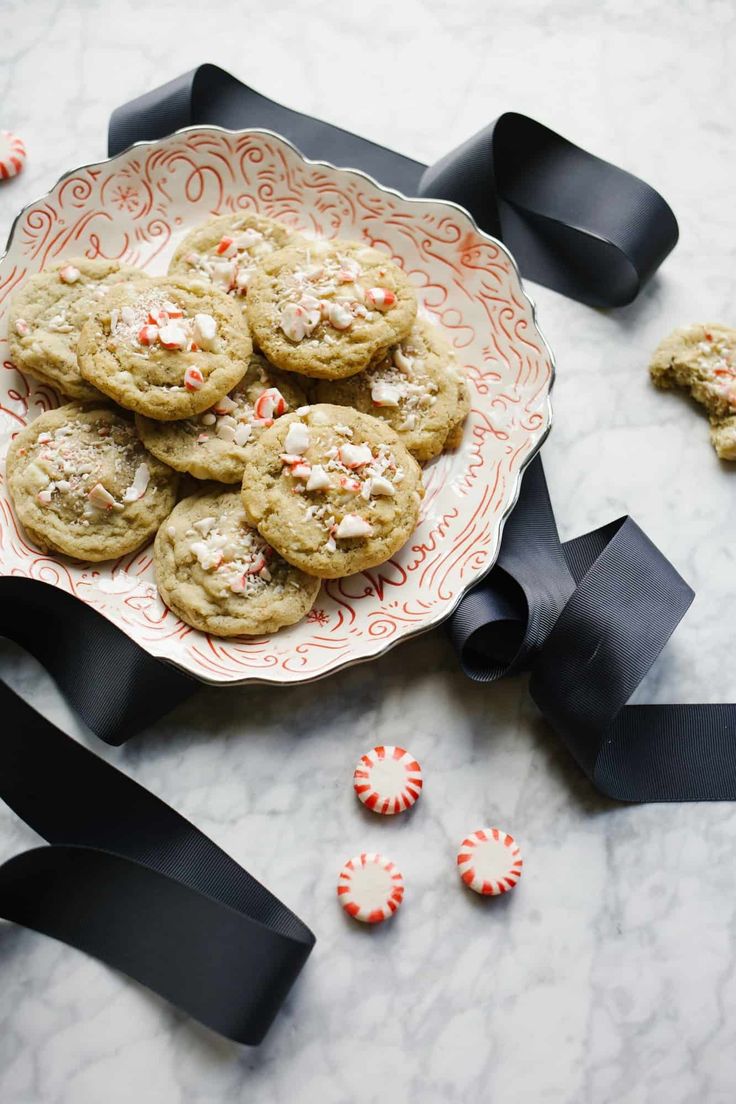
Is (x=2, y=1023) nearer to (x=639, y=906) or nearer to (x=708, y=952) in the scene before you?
(x=639, y=906)

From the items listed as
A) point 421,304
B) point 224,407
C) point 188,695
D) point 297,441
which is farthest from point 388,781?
point 421,304

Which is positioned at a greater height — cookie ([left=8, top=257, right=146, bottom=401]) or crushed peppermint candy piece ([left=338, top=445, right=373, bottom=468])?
crushed peppermint candy piece ([left=338, top=445, right=373, bottom=468])

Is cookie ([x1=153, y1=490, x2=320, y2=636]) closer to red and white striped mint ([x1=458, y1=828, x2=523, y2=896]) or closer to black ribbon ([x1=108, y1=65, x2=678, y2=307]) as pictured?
red and white striped mint ([x1=458, y1=828, x2=523, y2=896])

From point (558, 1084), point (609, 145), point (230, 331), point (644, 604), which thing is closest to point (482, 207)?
point (609, 145)

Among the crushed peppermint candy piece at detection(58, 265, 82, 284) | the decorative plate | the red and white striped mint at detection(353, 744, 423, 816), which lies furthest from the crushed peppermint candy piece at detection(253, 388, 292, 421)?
the red and white striped mint at detection(353, 744, 423, 816)

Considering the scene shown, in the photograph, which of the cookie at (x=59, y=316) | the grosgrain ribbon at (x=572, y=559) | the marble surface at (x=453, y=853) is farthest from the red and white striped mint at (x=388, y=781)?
the cookie at (x=59, y=316)

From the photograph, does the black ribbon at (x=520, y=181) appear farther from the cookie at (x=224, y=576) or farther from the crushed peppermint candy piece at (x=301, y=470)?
the cookie at (x=224, y=576)
